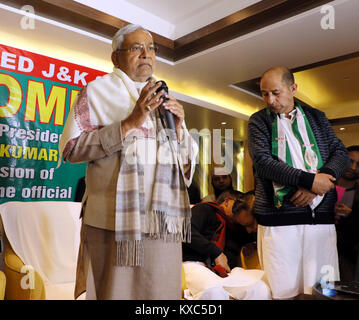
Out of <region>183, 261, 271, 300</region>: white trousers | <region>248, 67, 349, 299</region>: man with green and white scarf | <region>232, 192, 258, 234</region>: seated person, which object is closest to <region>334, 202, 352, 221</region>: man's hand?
<region>248, 67, 349, 299</region>: man with green and white scarf

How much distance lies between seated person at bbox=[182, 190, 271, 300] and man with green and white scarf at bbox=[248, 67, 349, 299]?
27 centimetres

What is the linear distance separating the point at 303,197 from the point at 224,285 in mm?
843

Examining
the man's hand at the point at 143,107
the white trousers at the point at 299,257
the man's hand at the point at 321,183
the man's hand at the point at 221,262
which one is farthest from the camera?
the man's hand at the point at 221,262

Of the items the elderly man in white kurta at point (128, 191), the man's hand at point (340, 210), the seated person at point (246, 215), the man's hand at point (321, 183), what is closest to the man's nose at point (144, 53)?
the elderly man in white kurta at point (128, 191)

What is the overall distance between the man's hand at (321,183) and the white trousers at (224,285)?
647 millimetres

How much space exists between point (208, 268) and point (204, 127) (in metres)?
2.92

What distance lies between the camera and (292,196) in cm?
156

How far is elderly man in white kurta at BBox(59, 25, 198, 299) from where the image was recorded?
989 millimetres

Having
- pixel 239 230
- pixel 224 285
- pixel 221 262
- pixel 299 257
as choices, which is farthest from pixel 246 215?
pixel 299 257

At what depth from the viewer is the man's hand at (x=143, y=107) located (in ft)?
3.17

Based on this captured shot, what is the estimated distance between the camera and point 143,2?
2.94 m

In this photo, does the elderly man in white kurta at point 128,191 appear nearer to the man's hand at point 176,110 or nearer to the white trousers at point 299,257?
the man's hand at point 176,110
